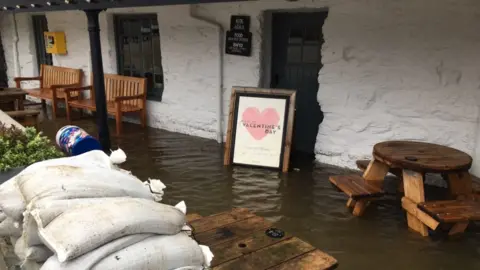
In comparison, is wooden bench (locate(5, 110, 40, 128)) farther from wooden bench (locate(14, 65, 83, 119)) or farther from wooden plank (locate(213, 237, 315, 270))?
wooden plank (locate(213, 237, 315, 270))

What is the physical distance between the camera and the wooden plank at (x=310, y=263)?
2.07m

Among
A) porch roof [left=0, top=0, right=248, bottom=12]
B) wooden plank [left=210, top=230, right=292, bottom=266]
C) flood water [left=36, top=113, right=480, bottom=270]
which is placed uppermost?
porch roof [left=0, top=0, right=248, bottom=12]

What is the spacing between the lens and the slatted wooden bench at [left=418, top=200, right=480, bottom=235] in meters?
3.33

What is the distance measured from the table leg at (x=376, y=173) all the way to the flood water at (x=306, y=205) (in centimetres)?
30

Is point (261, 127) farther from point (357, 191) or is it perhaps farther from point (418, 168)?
point (418, 168)

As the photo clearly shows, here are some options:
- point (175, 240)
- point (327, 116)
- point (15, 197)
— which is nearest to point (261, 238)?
point (175, 240)

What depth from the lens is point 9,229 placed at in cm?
199

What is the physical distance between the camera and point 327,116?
549 cm

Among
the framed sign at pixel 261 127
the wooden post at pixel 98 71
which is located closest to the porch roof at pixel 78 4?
the wooden post at pixel 98 71

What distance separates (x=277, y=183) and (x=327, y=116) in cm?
122

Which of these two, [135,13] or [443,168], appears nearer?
[443,168]

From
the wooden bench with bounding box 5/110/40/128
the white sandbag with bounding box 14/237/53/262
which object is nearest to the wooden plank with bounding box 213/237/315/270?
the white sandbag with bounding box 14/237/53/262

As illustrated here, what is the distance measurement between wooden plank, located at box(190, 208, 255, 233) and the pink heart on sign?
268 cm

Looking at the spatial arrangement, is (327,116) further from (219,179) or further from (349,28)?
(219,179)
